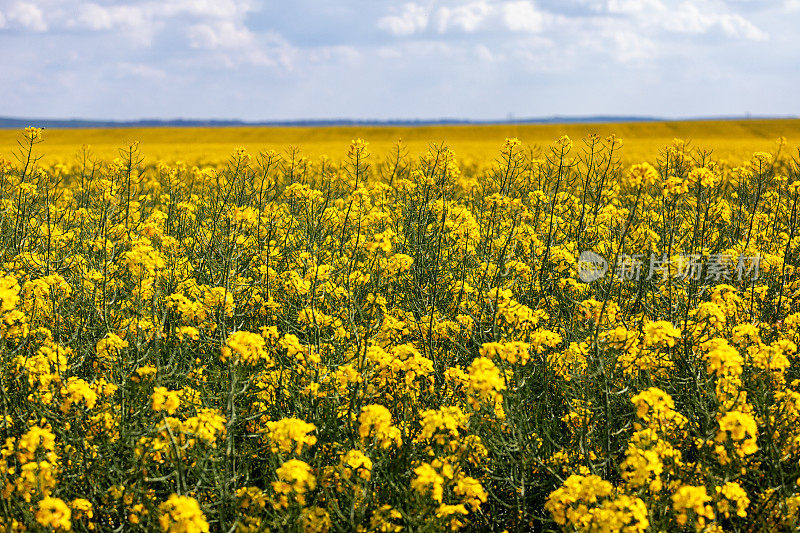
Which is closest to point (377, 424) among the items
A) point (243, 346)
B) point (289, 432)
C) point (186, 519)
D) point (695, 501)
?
point (289, 432)

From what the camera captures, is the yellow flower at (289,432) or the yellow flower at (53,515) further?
the yellow flower at (289,432)

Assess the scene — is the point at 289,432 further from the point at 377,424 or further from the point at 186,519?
the point at 186,519

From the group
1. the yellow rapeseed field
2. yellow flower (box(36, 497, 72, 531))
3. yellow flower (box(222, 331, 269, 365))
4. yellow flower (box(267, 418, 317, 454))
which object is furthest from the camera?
yellow flower (box(222, 331, 269, 365))

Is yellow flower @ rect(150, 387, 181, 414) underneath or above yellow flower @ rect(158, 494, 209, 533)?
above

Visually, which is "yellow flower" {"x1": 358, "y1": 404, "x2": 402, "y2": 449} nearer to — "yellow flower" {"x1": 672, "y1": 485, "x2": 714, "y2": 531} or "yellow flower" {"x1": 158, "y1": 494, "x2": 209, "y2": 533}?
"yellow flower" {"x1": 158, "y1": 494, "x2": 209, "y2": 533}

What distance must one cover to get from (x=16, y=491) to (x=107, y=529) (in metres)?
0.47

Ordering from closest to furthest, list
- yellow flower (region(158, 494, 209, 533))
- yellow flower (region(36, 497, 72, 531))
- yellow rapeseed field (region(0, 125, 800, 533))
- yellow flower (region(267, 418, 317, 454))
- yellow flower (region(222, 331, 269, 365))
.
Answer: yellow flower (region(158, 494, 209, 533)) → yellow flower (region(36, 497, 72, 531)) → yellow flower (region(267, 418, 317, 454)) → yellow rapeseed field (region(0, 125, 800, 533)) → yellow flower (region(222, 331, 269, 365))

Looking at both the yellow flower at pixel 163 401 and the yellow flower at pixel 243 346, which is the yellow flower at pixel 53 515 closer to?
the yellow flower at pixel 163 401

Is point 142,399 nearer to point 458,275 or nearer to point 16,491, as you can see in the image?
point 16,491

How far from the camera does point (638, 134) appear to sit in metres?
41.3

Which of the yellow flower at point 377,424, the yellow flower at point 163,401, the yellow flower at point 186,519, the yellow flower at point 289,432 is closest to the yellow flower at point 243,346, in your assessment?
the yellow flower at point 163,401

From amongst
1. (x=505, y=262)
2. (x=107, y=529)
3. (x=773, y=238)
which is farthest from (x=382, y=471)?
(x=773, y=238)

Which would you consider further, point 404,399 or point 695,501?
point 404,399

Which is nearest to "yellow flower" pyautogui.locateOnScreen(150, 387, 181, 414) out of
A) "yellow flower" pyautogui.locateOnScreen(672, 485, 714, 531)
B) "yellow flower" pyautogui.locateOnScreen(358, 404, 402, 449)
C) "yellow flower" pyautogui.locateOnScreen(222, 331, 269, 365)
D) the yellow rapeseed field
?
the yellow rapeseed field
